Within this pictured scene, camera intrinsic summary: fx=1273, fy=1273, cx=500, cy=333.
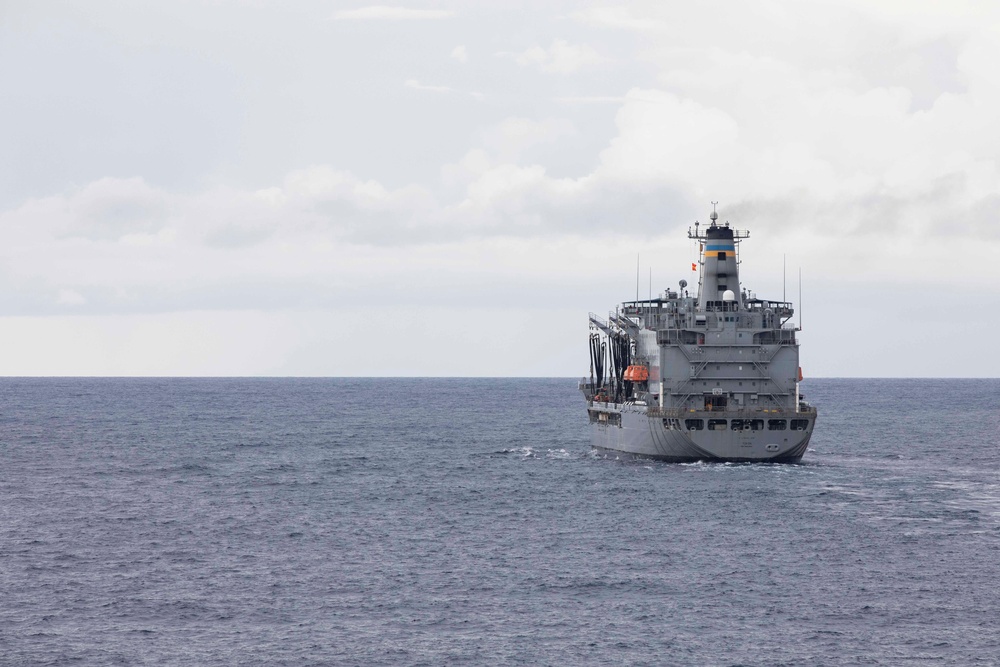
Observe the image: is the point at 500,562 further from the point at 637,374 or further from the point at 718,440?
the point at 637,374

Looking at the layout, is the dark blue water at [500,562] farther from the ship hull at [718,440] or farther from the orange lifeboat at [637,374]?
the orange lifeboat at [637,374]

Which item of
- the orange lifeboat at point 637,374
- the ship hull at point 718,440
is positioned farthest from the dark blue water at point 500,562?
the orange lifeboat at point 637,374

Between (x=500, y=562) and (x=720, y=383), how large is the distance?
3808 cm

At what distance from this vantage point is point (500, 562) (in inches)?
2303

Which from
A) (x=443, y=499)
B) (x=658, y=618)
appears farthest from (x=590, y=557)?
(x=443, y=499)

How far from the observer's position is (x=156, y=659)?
4244cm

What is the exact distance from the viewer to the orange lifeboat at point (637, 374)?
98.7 m

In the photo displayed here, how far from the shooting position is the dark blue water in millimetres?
44469

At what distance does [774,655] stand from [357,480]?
178ft

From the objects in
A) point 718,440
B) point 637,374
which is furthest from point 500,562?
point 637,374

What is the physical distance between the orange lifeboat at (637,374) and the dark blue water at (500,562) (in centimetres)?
742

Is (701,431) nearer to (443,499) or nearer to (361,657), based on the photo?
(443,499)

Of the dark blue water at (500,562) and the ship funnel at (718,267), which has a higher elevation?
the ship funnel at (718,267)

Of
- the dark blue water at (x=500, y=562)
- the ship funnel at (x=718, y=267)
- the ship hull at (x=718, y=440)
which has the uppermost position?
the ship funnel at (x=718, y=267)
